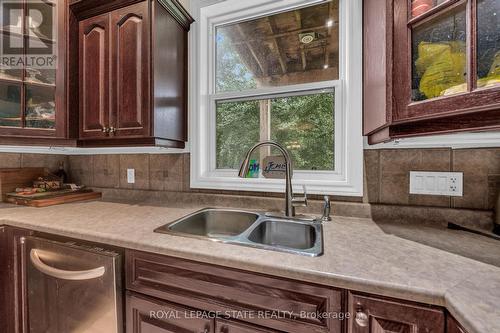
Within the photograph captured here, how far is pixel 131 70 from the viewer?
1331mm

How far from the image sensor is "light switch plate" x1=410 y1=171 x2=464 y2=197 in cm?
104

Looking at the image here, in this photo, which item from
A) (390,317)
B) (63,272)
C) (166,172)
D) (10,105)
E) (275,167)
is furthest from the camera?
(166,172)

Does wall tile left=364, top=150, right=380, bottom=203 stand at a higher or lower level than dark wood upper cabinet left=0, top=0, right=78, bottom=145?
lower

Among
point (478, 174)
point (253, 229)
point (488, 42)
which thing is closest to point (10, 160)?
point (253, 229)

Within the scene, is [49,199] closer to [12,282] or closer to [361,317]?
[12,282]

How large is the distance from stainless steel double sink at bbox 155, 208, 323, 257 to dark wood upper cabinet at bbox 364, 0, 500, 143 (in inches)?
20.2

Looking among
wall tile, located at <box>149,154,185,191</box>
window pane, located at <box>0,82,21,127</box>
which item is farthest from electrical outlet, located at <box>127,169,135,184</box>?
window pane, located at <box>0,82,21,127</box>

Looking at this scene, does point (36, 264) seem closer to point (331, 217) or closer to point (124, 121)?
point (124, 121)

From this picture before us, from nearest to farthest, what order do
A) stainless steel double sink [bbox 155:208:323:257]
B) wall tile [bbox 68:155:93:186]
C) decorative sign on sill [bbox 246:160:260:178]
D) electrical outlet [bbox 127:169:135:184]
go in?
1. stainless steel double sink [bbox 155:208:323:257]
2. decorative sign on sill [bbox 246:160:260:178]
3. electrical outlet [bbox 127:169:135:184]
4. wall tile [bbox 68:155:93:186]

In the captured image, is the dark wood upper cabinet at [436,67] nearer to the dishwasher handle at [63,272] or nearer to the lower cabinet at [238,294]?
the lower cabinet at [238,294]

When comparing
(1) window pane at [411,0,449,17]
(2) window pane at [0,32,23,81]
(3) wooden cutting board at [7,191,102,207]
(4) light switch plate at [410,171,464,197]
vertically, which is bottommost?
(3) wooden cutting board at [7,191,102,207]

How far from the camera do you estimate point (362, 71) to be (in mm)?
1209

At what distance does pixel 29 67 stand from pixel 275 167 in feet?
5.36

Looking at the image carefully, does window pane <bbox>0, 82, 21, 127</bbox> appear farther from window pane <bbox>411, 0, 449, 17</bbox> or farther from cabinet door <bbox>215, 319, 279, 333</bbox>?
window pane <bbox>411, 0, 449, 17</bbox>
